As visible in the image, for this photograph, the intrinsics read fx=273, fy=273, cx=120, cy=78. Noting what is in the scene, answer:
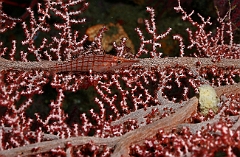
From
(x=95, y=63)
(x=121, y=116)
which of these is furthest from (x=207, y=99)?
(x=95, y=63)

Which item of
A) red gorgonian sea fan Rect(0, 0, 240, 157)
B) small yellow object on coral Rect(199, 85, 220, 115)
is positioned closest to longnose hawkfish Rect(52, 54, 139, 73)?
red gorgonian sea fan Rect(0, 0, 240, 157)

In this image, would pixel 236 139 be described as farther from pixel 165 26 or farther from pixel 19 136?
pixel 165 26

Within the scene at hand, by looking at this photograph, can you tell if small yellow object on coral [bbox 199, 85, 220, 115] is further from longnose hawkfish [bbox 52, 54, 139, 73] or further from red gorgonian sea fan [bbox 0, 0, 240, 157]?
longnose hawkfish [bbox 52, 54, 139, 73]

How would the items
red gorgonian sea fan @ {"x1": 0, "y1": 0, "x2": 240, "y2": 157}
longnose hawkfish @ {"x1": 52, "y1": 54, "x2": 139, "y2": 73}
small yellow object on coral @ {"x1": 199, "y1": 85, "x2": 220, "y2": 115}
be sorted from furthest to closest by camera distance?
1. longnose hawkfish @ {"x1": 52, "y1": 54, "x2": 139, "y2": 73}
2. small yellow object on coral @ {"x1": 199, "y1": 85, "x2": 220, "y2": 115}
3. red gorgonian sea fan @ {"x1": 0, "y1": 0, "x2": 240, "y2": 157}

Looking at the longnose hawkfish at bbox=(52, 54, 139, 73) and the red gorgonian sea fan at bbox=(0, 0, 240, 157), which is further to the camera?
the longnose hawkfish at bbox=(52, 54, 139, 73)

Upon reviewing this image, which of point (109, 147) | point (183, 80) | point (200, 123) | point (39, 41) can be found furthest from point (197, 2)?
point (109, 147)

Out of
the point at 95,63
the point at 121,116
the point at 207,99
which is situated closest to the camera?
the point at 207,99

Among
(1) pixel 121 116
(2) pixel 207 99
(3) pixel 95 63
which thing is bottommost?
(1) pixel 121 116

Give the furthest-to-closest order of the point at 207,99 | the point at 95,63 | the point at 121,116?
the point at 95,63, the point at 121,116, the point at 207,99

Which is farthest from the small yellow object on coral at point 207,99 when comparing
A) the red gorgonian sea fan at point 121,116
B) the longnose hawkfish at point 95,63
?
the longnose hawkfish at point 95,63

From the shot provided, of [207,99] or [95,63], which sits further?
[95,63]

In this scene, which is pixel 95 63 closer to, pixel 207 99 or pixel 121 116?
pixel 121 116
